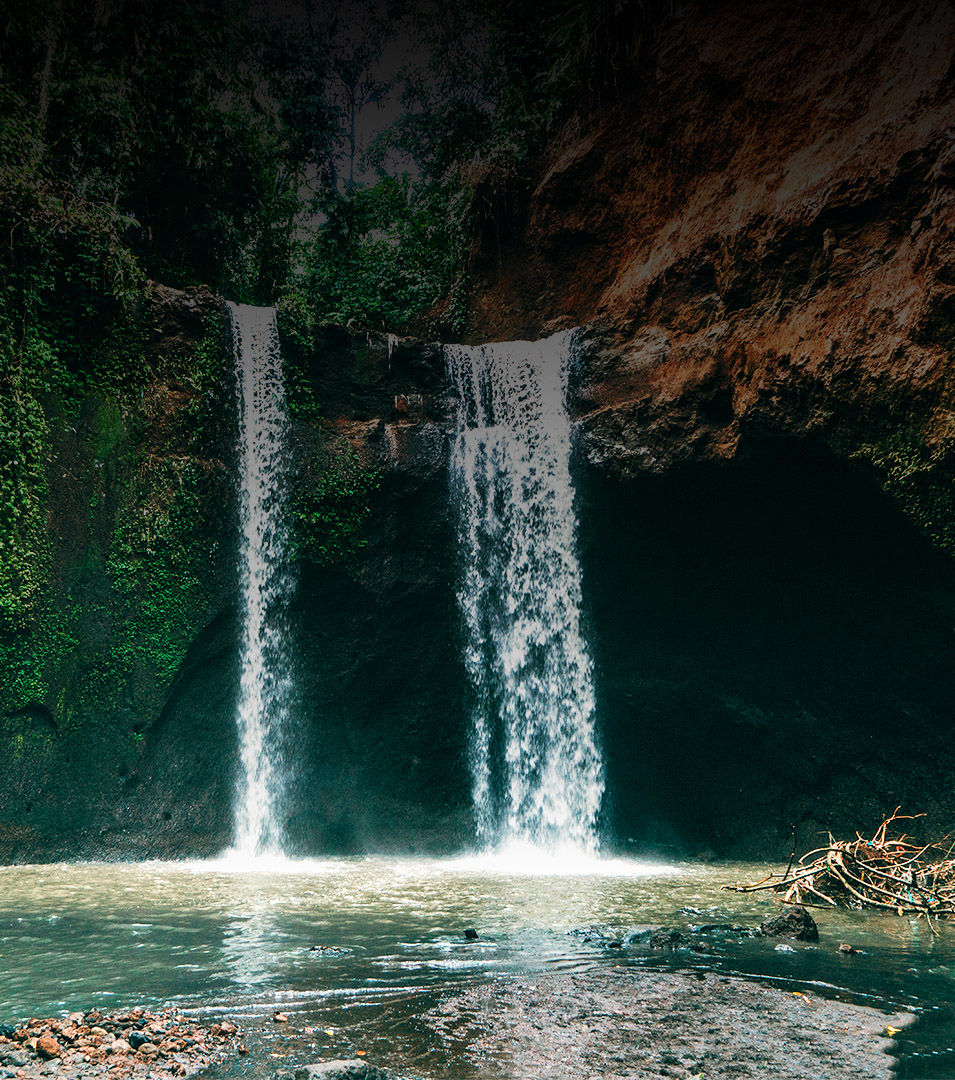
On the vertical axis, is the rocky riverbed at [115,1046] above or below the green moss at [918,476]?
→ below

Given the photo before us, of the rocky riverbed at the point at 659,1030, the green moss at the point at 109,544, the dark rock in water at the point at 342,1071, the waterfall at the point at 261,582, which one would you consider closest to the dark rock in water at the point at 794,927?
the rocky riverbed at the point at 659,1030

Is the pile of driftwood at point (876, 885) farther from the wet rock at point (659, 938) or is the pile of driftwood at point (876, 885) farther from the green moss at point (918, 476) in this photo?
the green moss at point (918, 476)

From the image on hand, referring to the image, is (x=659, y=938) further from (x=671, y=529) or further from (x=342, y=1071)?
(x=671, y=529)

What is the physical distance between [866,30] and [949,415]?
18.2ft

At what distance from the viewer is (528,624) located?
38.1 ft

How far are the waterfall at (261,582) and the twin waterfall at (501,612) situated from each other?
0.02 meters

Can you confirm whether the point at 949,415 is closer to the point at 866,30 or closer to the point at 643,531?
the point at 643,531

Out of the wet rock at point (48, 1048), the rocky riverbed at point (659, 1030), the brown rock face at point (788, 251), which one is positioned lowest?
the rocky riverbed at point (659, 1030)

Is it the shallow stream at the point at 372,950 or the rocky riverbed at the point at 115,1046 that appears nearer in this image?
the rocky riverbed at the point at 115,1046

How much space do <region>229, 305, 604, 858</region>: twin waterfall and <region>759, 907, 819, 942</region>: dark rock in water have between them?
5.42m

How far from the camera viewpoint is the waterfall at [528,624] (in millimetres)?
11227

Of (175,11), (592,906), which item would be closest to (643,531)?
(592,906)

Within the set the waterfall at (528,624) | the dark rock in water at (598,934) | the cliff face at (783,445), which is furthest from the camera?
the waterfall at (528,624)

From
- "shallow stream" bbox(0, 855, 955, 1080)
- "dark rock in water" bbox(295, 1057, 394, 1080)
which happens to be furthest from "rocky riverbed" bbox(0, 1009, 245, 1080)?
"dark rock in water" bbox(295, 1057, 394, 1080)
